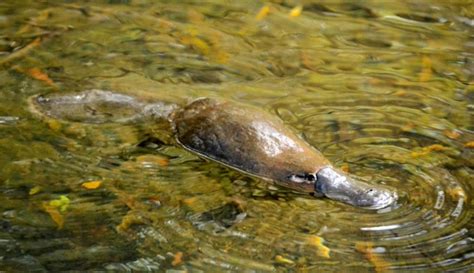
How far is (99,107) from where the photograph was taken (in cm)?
466

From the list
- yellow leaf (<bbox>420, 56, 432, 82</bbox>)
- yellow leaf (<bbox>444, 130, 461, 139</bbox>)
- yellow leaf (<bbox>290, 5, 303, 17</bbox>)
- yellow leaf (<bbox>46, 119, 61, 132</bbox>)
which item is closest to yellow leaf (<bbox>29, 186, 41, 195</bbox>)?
yellow leaf (<bbox>46, 119, 61, 132</bbox>)

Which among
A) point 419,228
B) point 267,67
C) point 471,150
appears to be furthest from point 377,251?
point 267,67

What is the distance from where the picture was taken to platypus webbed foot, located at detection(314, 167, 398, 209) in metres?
3.85

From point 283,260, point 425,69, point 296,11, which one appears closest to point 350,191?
point 283,260

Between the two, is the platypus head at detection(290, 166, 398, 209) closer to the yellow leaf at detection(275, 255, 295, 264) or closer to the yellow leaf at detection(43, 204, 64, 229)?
the yellow leaf at detection(275, 255, 295, 264)

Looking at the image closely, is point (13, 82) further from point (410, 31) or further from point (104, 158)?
point (410, 31)

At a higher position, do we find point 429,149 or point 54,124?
point 429,149

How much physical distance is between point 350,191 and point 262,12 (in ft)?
7.90

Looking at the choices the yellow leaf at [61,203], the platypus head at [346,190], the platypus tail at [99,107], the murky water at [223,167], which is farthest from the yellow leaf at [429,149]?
the yellow leaf at [61,203]

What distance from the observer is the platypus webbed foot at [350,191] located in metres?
3.85

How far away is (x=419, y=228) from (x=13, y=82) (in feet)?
7.87

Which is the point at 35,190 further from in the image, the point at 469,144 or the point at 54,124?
the point at 469,144

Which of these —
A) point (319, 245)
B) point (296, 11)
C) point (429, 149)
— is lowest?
Answer: point (319, 245)

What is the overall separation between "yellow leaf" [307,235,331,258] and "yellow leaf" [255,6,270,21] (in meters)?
2.58
